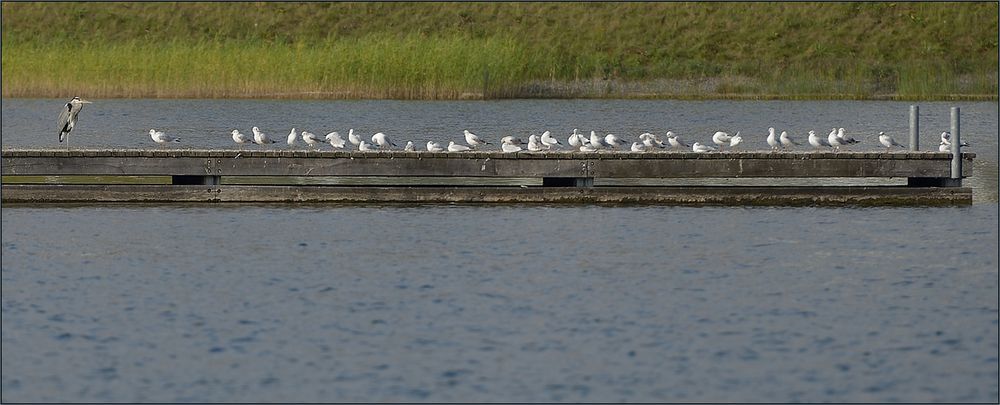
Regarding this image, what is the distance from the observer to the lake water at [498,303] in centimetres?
1192

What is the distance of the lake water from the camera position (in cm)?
1192

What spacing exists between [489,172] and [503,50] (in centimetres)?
2703

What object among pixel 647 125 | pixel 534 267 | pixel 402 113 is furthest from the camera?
pixel 402 113

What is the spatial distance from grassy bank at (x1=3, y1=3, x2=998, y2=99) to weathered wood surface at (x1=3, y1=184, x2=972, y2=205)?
23706 mm

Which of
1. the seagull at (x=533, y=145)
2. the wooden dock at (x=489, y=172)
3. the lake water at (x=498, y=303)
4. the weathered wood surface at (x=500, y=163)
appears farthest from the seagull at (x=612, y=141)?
the lake water at (x=498, y=303)

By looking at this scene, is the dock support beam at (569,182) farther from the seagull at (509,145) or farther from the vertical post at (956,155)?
the vertical post at (956,155)

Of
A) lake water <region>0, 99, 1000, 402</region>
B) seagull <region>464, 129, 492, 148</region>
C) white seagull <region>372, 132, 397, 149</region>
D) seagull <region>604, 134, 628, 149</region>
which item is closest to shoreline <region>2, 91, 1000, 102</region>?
seagull <region>464, 129, 492, 148</region>

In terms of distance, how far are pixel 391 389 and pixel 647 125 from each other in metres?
29.1

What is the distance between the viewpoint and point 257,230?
19.9 metres

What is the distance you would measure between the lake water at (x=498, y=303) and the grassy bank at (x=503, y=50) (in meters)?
24.7

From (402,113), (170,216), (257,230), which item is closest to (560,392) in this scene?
(257,230)

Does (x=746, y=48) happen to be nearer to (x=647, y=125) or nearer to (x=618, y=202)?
(x=647, y=125)

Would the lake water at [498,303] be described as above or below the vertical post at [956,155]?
below

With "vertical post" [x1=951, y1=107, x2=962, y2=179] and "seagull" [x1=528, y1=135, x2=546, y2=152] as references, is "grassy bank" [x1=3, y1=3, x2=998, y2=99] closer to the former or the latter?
"seagull" [x1=528, y1=135, x2=546, y2=152]
